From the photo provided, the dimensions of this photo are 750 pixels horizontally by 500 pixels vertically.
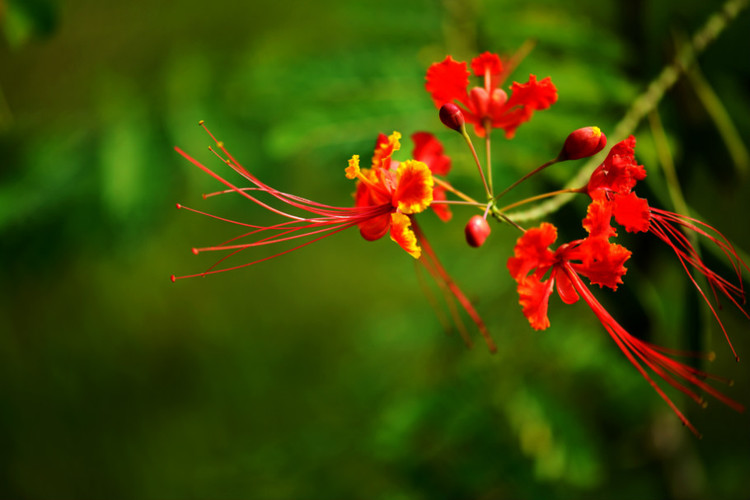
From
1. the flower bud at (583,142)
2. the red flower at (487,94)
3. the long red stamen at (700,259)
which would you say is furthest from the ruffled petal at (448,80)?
the long red stamen at (700,259)

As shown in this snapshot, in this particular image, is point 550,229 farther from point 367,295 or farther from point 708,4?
point 367,295

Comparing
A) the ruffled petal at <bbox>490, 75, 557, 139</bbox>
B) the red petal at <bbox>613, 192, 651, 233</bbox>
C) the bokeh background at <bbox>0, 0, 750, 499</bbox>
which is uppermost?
the ruffled petal at <bbox>490, 75, 557, 139</bbox>

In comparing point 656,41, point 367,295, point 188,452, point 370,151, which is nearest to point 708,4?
point 656,41

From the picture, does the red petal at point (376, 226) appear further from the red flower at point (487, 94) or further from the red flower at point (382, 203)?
the red flower at point (487, 94)

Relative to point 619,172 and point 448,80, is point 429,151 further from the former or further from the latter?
point 619,172

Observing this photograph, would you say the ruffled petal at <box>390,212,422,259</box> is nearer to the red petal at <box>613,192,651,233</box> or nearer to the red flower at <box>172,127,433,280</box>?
the red flower at <box>172,127,433,280</box>

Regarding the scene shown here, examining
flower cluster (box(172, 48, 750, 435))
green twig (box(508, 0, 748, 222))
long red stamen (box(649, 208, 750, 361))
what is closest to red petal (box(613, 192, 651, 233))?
flower cluster (box(172, 48, 750, 435))

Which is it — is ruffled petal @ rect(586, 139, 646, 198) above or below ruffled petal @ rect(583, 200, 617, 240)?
Answer: above
